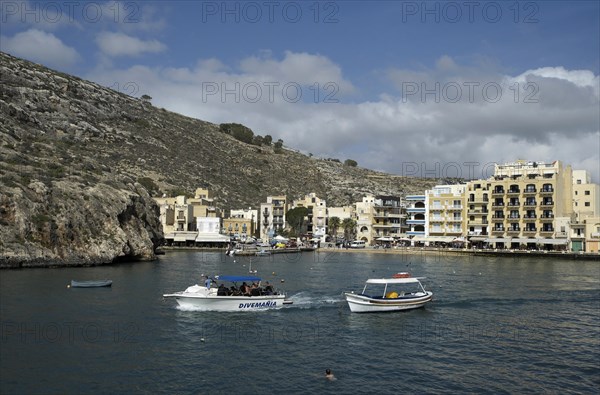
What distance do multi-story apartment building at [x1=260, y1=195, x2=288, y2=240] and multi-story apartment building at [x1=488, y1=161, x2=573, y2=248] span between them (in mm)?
57759

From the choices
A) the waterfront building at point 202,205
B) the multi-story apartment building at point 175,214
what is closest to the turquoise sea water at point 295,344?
the multi-story apartment building at point 175,214

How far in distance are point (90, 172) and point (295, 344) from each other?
78251 mm

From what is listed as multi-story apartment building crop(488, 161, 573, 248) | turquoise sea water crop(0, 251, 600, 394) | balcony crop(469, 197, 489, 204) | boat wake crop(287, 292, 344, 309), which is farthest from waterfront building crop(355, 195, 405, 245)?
boat wake crop(287, 292, 344, 309)

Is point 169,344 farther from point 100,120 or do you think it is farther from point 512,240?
point 100,120

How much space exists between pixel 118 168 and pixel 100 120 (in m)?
33.3

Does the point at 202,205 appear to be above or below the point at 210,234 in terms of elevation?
above

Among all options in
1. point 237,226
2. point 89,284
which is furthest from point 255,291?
point 237,226

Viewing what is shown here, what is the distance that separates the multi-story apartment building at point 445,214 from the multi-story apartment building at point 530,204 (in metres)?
8.48

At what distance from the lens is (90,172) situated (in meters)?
99.8

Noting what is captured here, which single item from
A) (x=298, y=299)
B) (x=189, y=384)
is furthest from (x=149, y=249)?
(x=189, y=384)

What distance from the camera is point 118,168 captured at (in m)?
144

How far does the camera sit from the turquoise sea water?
26297 millimetres

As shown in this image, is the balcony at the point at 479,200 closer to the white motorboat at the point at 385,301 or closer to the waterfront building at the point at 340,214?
A: the waterfront building at the point at 340,214

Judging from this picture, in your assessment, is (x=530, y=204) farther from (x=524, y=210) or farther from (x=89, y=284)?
(x=89, y=284)
